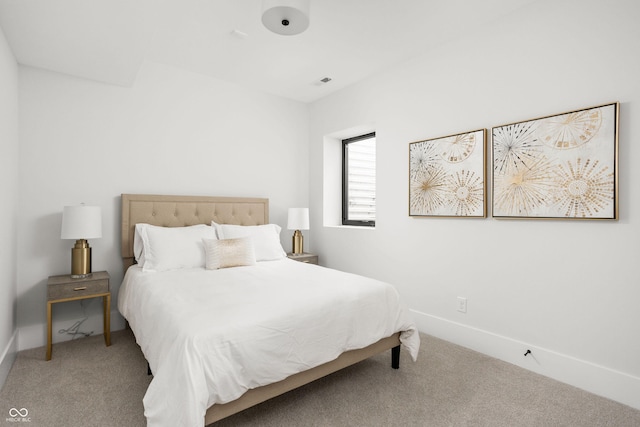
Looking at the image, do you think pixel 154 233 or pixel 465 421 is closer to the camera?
pixel 465 421

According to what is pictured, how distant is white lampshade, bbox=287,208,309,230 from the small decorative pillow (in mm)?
930

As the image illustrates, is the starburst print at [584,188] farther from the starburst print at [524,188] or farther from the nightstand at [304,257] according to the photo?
the nightstand at [304,257]

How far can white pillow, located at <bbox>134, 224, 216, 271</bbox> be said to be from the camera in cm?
287

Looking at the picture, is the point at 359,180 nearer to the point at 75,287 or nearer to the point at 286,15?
the point at 286,15

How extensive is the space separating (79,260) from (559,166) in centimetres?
378

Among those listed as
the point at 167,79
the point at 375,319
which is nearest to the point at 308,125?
the point at 167,79

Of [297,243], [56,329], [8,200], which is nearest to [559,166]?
[297,243]

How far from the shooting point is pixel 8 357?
236 centimetres

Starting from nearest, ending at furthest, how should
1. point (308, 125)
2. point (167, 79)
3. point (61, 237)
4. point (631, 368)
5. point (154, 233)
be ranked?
point (631, 368) < point (61, 237) < point (154, 233) < point (167, 79) < point (308, 125)

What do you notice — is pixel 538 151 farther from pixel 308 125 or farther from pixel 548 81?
pixel 308 125

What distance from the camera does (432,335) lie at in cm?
308

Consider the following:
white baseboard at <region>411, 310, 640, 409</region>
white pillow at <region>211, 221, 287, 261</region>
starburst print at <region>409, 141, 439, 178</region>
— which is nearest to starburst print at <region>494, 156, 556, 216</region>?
starburst print at <region>409, 141, 439, 178</region>

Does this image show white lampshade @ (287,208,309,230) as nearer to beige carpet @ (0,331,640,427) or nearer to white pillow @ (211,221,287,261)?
white pillow @ (211,221,287,261)

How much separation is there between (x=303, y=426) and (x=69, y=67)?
10.9ft
